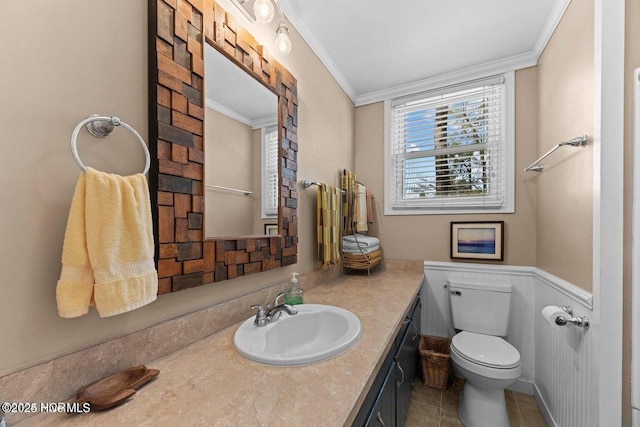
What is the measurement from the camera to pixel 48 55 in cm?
62

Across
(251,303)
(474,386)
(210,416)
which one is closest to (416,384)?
(474,386)

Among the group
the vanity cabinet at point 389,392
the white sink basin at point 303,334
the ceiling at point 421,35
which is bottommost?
the vanity cabinet at point 389,392

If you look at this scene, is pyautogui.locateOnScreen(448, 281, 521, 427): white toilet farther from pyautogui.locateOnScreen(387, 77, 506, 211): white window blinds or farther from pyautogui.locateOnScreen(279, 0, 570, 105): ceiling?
pyautogui.locateOnScreen(279, 0, 570, 105): ceiling

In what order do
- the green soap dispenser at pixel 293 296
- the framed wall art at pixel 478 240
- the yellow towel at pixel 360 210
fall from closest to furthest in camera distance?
the green soap dispenser at pixel 293 296 < the framed wall art at pixel 478 240 < the yellow towel at pixel 360 210

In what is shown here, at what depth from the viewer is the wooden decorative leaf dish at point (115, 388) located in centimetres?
59

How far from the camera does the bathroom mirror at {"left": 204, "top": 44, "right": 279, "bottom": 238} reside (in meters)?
1.02

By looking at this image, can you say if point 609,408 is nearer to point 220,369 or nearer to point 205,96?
point 220,369

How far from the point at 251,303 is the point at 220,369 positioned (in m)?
0.45

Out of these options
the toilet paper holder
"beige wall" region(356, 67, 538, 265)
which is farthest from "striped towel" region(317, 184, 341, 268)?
the toilet paper holder

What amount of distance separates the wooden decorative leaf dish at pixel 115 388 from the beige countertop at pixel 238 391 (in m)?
0.02

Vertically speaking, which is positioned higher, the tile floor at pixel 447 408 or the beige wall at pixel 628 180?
the beige wall at pixel 628 180

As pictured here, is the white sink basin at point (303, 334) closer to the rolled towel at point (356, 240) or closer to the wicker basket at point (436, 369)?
the rolled towel at point (356, 240)

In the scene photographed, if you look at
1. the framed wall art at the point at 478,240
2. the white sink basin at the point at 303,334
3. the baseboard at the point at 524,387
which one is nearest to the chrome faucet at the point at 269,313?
the white sink basin at the point at 303,334

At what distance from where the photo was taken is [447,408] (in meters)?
1.72
